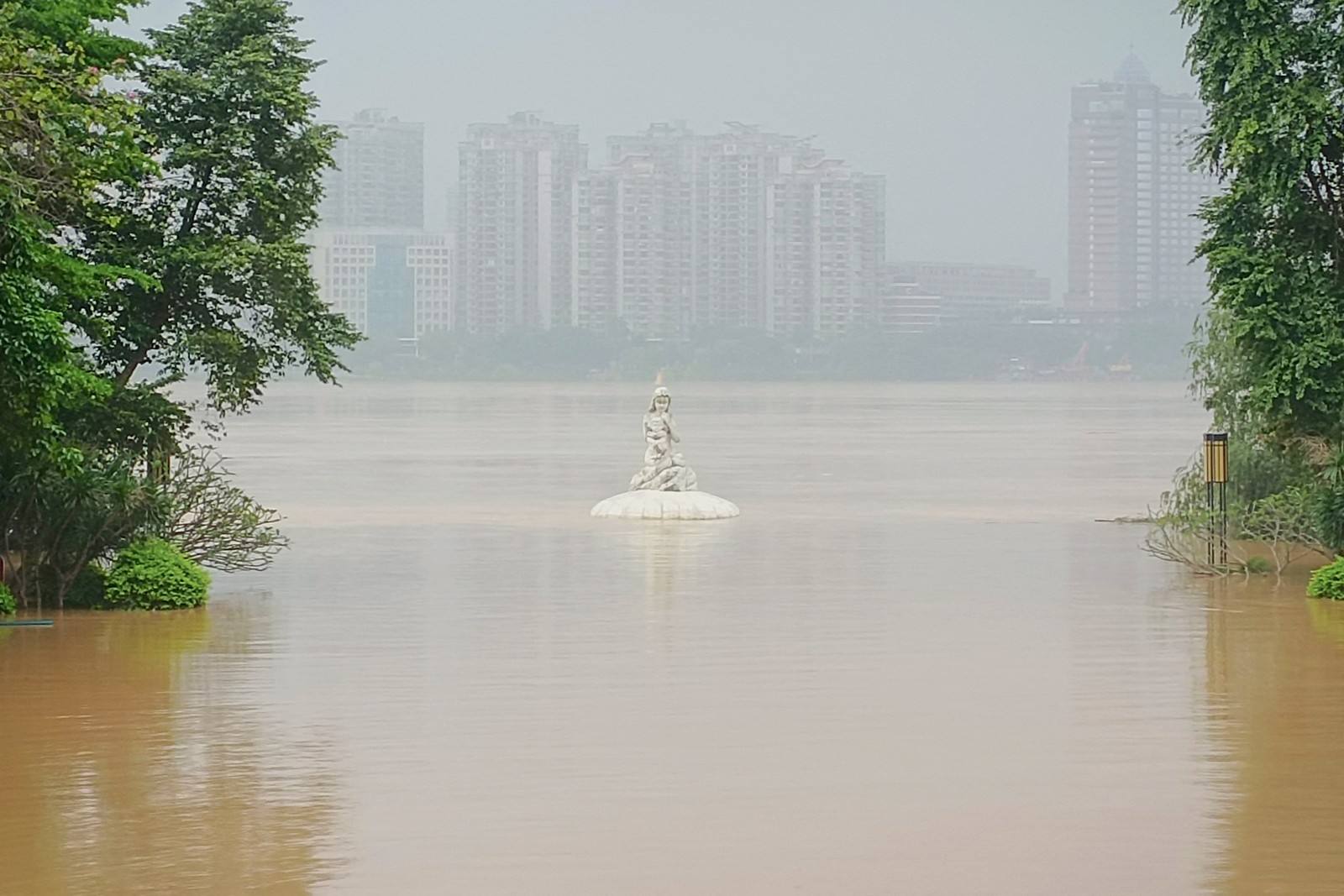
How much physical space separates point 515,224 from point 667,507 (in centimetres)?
12668

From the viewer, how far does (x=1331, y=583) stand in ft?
58.1

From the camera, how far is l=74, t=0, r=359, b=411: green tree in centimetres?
1767

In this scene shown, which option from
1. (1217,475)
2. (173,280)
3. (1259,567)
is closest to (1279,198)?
(1217,475)

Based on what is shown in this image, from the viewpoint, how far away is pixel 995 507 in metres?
31.2

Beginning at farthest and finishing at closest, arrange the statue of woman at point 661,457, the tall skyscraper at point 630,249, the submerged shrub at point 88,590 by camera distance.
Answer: the tall skyscraper at point 630,249, the statue of woman at point 661,457, the submerged shrub at point 88,590

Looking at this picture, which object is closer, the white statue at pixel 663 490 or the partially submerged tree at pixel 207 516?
the partially submerged tree at pixel 207 516

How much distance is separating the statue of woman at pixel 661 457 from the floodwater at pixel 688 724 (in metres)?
2.09

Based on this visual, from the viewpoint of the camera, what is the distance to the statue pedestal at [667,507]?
28.2 meters

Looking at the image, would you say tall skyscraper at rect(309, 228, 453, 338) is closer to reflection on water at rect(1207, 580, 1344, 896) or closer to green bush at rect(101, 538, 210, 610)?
green bush at rect(101, 538, 210, 610)

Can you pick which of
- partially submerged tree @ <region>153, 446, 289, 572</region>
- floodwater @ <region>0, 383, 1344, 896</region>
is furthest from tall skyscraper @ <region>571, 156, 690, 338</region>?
partially submerged tree @ <region>153, 446, 289, 572</region>

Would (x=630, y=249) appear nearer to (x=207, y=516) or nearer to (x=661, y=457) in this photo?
(x=661, y=457)

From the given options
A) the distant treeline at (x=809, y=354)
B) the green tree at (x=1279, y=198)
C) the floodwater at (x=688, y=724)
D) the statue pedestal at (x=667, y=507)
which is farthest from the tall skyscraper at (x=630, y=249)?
the green tree at (x=1279, y=198)

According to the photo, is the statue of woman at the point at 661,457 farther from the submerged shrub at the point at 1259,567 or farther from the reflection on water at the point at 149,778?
the reflection on water at the point at 149,778

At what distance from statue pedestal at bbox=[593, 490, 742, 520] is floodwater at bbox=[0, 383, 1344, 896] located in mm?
1703
